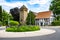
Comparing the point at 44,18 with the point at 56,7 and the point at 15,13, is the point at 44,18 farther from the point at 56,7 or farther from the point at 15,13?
the point at 56,7

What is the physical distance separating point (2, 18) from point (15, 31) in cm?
6868

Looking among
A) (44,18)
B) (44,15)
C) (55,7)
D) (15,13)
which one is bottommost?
(44,18)

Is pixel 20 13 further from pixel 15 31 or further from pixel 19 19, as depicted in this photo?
pixel 15 31

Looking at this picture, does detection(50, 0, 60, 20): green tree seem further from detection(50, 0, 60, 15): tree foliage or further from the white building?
the white building

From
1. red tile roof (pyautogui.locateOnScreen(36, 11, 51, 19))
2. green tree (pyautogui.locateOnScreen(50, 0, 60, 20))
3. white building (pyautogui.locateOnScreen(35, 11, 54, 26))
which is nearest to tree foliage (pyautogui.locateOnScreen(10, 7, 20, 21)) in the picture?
white building (pyautogui.locateOnScreen(35, 11, 54, 26))

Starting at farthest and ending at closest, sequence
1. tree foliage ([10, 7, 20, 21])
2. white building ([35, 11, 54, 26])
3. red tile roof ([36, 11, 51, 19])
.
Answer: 1. red tile roof ([36, 11, 51, 19])
2. tree foliage ([10, 7, 20, 21])
3. white building ([35, 11, 54, 26])

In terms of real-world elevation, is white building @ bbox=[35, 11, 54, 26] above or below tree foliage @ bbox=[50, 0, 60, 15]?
below

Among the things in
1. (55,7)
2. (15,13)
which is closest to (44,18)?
(15,13)

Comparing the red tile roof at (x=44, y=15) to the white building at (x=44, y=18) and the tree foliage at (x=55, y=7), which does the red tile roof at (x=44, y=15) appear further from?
the tree foliage at (x=55, y=7)

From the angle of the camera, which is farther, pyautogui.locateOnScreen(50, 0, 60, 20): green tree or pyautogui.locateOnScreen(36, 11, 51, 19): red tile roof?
pyautogui.locateOnScreen(36, 11, 51, 19): red tile roof

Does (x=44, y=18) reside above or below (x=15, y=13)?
below

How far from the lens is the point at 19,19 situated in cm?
10875

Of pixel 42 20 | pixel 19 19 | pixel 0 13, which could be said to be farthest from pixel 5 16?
pixel 42 20

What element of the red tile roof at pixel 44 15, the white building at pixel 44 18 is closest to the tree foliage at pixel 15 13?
the white building at pixel 44 18
